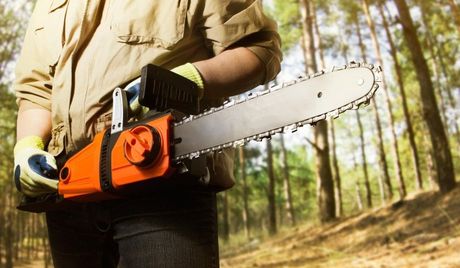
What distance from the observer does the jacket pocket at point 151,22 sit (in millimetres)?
1125

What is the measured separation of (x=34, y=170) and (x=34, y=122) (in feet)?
0.85

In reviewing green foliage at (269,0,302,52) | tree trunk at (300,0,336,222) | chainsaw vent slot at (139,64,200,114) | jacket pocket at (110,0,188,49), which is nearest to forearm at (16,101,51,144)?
jacket pocket at (110,0,188,49)

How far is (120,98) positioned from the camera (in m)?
1.03

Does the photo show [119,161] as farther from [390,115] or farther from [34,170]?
[390,115]

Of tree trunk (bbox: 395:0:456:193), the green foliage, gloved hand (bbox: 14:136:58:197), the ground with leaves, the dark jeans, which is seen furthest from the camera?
the green foliage

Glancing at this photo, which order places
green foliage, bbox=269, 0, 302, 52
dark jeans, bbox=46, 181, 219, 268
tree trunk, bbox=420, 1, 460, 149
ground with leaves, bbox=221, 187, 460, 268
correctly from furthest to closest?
tree trunk, bbox=420, 1, 460, 149, green foliage, bbox=269, 0, 302, 52, ground with leaves, bbox=221, 187, 460, 268, dark jeans, bbox=46, 181, 219, 268

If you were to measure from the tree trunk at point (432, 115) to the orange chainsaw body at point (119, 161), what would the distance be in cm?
853

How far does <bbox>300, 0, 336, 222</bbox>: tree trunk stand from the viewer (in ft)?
34.0

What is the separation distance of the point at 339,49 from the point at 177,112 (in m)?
18.1

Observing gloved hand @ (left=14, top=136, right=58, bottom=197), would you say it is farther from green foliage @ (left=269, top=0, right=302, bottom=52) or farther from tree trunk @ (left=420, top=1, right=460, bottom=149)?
tree trunk @ (left=420, top=1, right=460, bottom=149)

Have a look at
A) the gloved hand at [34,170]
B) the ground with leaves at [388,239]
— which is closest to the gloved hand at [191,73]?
Result: the gloved hand at [34,170]

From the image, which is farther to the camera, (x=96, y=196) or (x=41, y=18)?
(x=41, y=18)

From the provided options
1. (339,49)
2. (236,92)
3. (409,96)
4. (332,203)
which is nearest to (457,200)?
(332,203)

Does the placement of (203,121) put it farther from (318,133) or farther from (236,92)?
(318,133)
